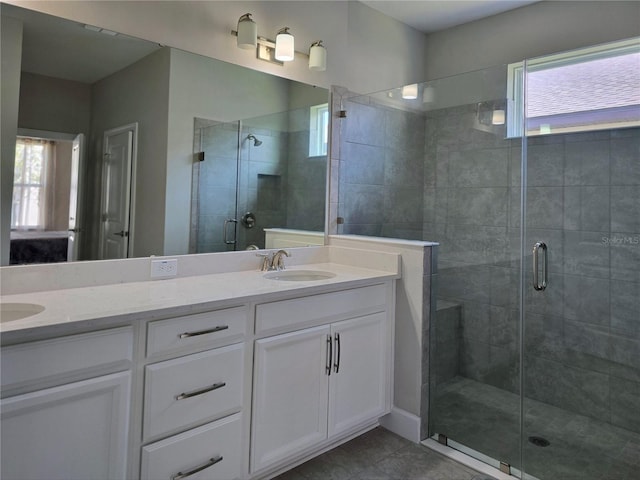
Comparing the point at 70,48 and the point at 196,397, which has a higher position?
the point at 70,48

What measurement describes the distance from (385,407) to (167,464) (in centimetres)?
125

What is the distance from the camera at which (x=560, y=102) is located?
2777 millimetres

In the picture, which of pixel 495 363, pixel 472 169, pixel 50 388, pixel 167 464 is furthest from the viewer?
pixel 472 169

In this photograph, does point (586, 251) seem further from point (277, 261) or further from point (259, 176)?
point (259, 176)

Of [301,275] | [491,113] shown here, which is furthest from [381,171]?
[301,275]

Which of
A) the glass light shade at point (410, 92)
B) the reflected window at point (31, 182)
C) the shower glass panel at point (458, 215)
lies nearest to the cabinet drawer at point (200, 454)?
the reflected window at point (31, 182)

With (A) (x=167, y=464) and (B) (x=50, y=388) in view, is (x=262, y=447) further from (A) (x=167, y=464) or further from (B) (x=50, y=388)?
(B) (x=50, y=388)

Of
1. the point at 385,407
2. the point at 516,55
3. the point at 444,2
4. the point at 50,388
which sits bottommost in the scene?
the point at 385,407

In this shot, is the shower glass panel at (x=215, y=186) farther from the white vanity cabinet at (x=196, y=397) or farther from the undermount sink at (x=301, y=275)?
the white vanity cabinet at (x=196, y=397)

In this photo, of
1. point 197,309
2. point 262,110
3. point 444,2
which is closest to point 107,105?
point 262,110

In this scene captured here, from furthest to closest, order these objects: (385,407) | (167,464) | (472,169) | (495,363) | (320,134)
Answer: (472,169)
(320,134)
(495,363)
(385,407)
(167,464)

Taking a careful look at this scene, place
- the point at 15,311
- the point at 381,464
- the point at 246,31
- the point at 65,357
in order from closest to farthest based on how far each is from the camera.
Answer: the point at 65,357
the point at 15,311
the point at 381,464
the point at 246,31

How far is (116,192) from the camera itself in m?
1.86

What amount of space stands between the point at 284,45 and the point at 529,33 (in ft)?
6.11
